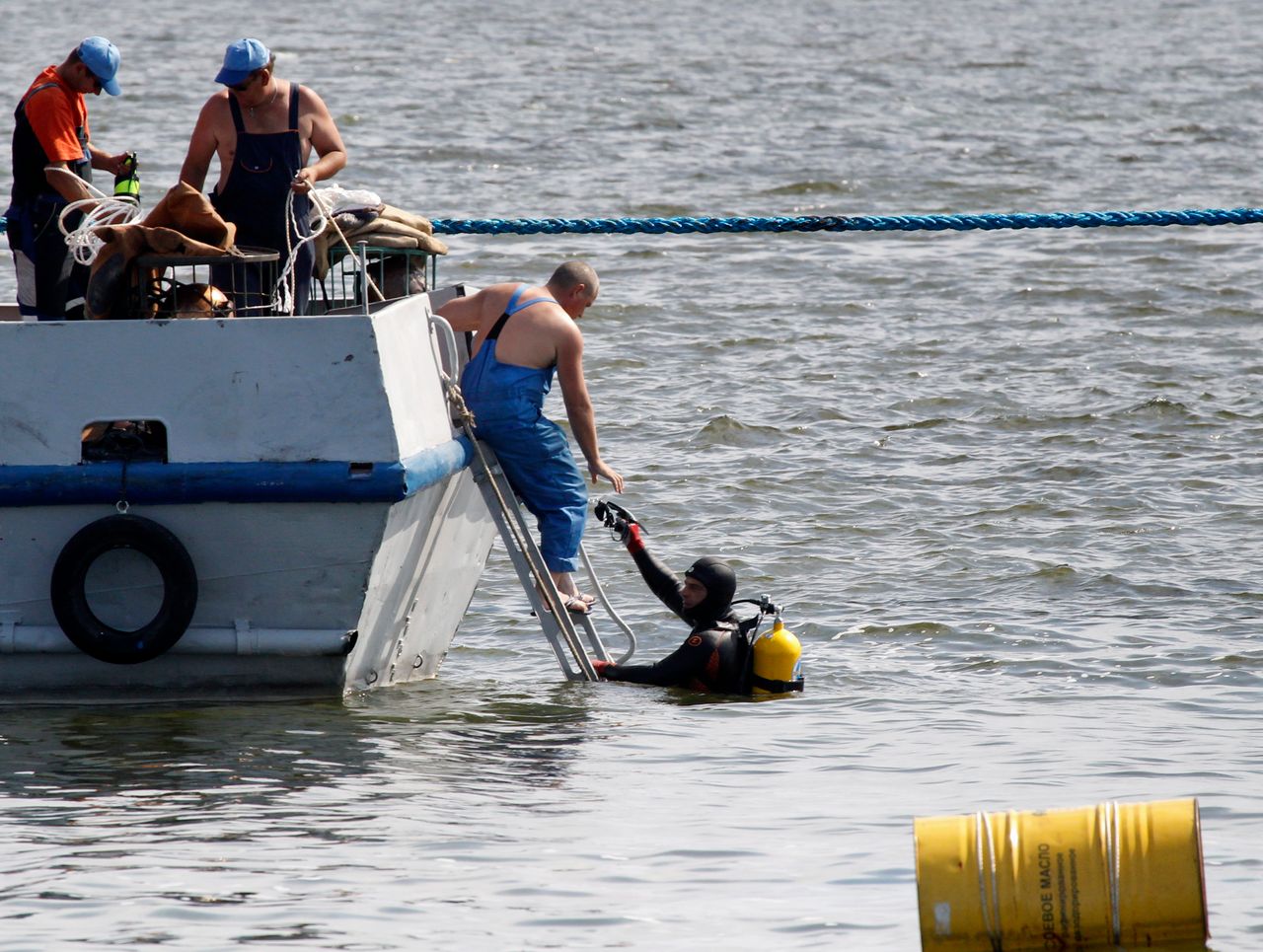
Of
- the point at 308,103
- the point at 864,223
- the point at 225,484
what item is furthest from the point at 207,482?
the point at 864,223

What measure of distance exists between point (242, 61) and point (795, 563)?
4085mm

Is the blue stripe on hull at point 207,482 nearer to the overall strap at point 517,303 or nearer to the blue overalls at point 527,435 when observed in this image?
A: the blue overalls at point 527,435

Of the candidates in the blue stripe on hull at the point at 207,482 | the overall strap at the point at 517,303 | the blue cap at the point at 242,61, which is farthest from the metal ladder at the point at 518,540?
the blue cap at the point at 242,61

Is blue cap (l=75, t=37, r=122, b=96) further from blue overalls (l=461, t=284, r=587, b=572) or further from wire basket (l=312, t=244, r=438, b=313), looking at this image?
blue overalls (l=461, t=284, r=587, b=572)

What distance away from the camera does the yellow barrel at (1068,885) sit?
4.84 metres

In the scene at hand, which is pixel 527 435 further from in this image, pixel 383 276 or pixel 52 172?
pixel 52 172

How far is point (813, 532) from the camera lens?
10414 mm

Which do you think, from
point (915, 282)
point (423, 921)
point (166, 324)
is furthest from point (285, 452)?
point (915, 282)

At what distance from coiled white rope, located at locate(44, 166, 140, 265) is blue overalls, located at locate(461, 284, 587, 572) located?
1.34m

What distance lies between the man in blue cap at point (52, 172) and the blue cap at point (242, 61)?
0.53m

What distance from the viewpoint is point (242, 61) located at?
6.99 meters

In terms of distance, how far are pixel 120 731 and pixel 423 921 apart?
2.10m

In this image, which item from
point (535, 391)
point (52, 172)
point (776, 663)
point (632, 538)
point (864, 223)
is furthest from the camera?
point (864, 223)

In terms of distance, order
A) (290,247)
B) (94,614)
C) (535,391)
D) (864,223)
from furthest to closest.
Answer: (864,223)
(535,391)
(290,247)
(94,614)
